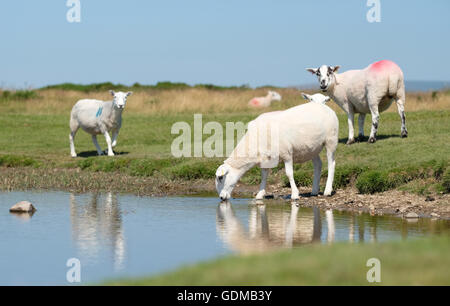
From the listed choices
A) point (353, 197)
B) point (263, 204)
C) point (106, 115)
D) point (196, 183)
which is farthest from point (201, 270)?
point (106, 115)

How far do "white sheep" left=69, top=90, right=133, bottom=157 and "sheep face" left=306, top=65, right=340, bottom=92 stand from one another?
7.11 m

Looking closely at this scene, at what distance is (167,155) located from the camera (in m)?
23.3

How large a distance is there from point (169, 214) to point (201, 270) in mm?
6384

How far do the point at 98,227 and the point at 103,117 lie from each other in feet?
41.3

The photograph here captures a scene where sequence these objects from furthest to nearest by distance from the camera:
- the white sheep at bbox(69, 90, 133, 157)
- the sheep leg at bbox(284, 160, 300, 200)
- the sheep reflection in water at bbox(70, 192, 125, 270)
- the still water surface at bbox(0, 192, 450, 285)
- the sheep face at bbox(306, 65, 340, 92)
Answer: the white sheep at bbox(69, 90, 133, 157)
the sheep face at bbox(306, 65, 340, 92)
the sheep leg at bbox(284, 160, 300, 200)
the sheep reflection in water at bbox(70, 192, 125, 270)
the still water surface at bbox(0, 192, 450, 285)

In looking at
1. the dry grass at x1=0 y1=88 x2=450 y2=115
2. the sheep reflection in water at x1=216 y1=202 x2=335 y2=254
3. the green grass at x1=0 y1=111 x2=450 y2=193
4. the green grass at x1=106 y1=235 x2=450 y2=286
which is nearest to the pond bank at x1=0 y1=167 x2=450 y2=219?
the green grass at x1=0 y1=111 x2=450 y2=193

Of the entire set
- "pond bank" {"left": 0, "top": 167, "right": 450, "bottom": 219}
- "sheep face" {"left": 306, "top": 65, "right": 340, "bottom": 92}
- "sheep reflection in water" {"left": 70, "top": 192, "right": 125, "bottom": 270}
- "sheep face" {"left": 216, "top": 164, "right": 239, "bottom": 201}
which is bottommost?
"pond bank" {"left": 0, "top": 167, "right": 450, "bottom": 219}

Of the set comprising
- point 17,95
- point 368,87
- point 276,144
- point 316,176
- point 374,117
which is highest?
point 368,87

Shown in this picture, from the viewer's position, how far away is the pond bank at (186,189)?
14961 mm

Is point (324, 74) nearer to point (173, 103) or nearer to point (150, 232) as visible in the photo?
point (150, 232)

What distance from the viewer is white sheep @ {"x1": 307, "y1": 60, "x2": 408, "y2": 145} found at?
20.7 m

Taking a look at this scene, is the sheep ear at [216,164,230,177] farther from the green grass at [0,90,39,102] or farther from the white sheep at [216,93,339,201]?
the green grass at [0,90,39,102]

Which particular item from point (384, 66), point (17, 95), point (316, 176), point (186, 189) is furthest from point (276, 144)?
point (17, 95)

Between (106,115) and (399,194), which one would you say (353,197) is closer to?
(399,194)
